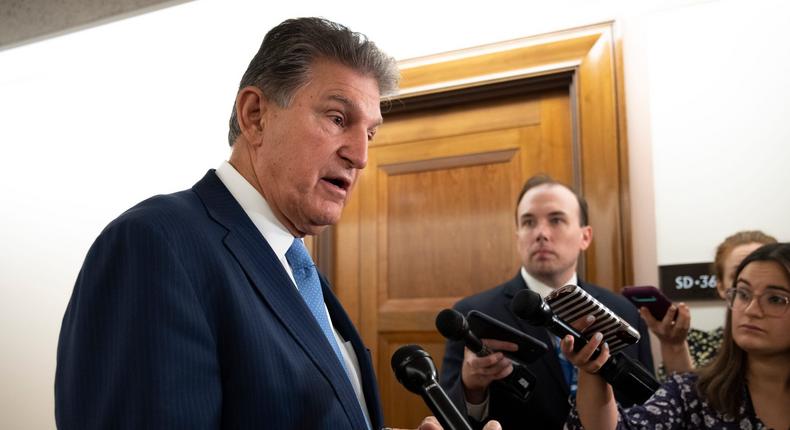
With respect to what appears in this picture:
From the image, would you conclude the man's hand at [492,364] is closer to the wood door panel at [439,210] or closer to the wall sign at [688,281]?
the wall sign at [688,281]

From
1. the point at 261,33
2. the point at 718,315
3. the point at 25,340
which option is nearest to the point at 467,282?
the point at 718,315

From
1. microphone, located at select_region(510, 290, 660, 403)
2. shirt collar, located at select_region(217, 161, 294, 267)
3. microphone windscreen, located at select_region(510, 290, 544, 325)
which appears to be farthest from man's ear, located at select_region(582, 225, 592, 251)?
shirt collar, located at select_region(217, 161, 294, 267)

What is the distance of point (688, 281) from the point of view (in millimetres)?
2490

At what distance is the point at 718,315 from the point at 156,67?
286 cm

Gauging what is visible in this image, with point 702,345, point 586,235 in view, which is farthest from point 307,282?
point 702,345

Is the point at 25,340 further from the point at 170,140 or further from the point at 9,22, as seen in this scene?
the point at 9,22

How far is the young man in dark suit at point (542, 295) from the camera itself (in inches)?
77.9

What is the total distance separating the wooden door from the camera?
2.69 m

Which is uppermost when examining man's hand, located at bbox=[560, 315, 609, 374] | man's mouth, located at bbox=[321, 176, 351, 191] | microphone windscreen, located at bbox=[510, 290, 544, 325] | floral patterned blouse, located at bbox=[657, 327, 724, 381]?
man's mouth, located at bbox=[321, 176, 351, 191]

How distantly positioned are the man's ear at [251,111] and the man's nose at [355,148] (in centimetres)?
15

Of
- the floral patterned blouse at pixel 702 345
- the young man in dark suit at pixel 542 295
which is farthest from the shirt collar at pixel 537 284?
the floral patterned blouse at pixel 702 345

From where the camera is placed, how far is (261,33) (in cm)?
334

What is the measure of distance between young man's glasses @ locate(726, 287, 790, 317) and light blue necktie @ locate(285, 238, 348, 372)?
3.60 feet

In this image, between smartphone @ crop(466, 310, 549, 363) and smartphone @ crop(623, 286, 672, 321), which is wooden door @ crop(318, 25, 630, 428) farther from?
smartphone @ crop(466, 310, 549, 363)
